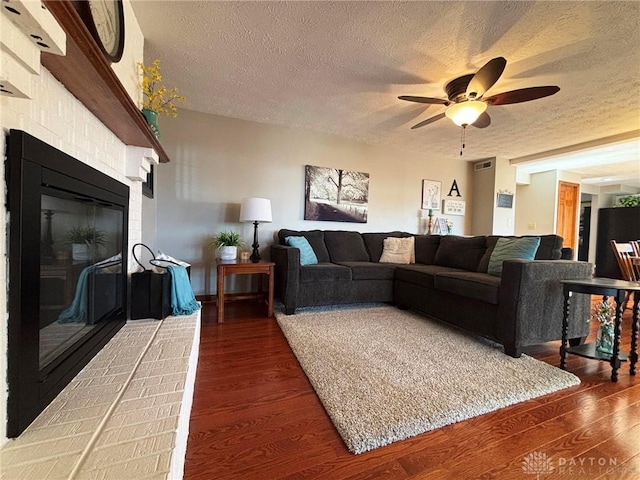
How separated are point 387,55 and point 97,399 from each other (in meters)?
2.51

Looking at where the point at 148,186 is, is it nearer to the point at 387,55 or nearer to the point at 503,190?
the point at 387,55

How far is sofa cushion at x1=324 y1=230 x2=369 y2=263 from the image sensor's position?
11.7 feet

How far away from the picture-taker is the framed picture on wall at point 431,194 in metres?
4.52

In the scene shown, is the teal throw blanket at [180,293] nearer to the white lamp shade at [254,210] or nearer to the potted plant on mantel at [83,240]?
the potted plant on mantel at [83,240]

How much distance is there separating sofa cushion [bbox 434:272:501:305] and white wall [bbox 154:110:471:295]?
5.83 ft

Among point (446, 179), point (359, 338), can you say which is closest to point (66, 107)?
point (359, 338)

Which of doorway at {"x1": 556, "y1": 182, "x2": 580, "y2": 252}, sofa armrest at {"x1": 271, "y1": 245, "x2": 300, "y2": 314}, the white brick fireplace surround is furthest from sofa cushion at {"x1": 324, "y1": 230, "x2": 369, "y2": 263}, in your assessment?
doorway at {"x1": 556, "y1": 182, "x2": 580, "y2": 252}

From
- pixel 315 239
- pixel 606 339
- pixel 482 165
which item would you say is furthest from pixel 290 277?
pixel 482 165

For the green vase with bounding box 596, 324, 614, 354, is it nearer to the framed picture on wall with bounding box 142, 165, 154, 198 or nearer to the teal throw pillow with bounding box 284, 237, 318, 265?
the teal throw pillow with bounding box 284, 237, 318, 265

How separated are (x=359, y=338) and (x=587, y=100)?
307cm

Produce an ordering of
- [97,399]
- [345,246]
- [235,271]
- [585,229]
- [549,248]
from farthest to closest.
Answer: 1. [585,229]
2. [345,246]
3. [235,271]
4. [549,248]
5. [97,399]

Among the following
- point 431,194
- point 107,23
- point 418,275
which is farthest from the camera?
point 431,194

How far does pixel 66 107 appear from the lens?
1.00 m

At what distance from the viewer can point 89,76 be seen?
0.91 m
